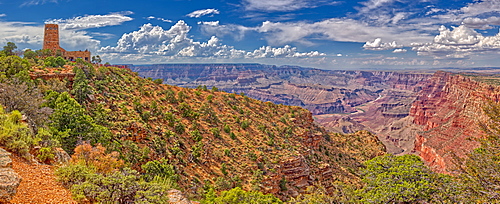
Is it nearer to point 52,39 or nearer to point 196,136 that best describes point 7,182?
point 196,136

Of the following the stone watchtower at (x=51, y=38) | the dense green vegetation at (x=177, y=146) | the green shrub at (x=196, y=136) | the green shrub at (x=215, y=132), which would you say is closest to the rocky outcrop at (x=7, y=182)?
the dense green vegetation at (x=177, y=146)

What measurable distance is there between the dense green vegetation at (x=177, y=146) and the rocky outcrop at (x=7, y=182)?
2875mm

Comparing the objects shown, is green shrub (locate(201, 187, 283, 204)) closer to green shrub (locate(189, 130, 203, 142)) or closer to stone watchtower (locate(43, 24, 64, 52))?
green shrub (locate(189, 130, 203, 142))

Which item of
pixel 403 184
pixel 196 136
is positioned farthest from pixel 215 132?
pixel 403 184

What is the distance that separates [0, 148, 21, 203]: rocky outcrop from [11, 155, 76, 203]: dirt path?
1.46 ft

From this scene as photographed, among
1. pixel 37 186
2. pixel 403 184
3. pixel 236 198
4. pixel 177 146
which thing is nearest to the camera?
pixel 37 186

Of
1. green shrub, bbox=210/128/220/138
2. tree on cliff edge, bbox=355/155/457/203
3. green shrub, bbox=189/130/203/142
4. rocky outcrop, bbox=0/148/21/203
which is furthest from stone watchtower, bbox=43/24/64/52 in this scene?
tree on cliff edge, bbox=355/155/457/203

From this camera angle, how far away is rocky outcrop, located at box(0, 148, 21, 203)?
13.2 meters

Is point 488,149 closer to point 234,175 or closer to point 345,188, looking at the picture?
point 345,188

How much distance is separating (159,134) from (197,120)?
13349 mm

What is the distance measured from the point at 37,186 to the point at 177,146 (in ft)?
87.6

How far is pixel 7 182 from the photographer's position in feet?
45.0

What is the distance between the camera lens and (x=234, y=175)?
1713 inches

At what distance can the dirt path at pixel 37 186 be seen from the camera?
580 inches
